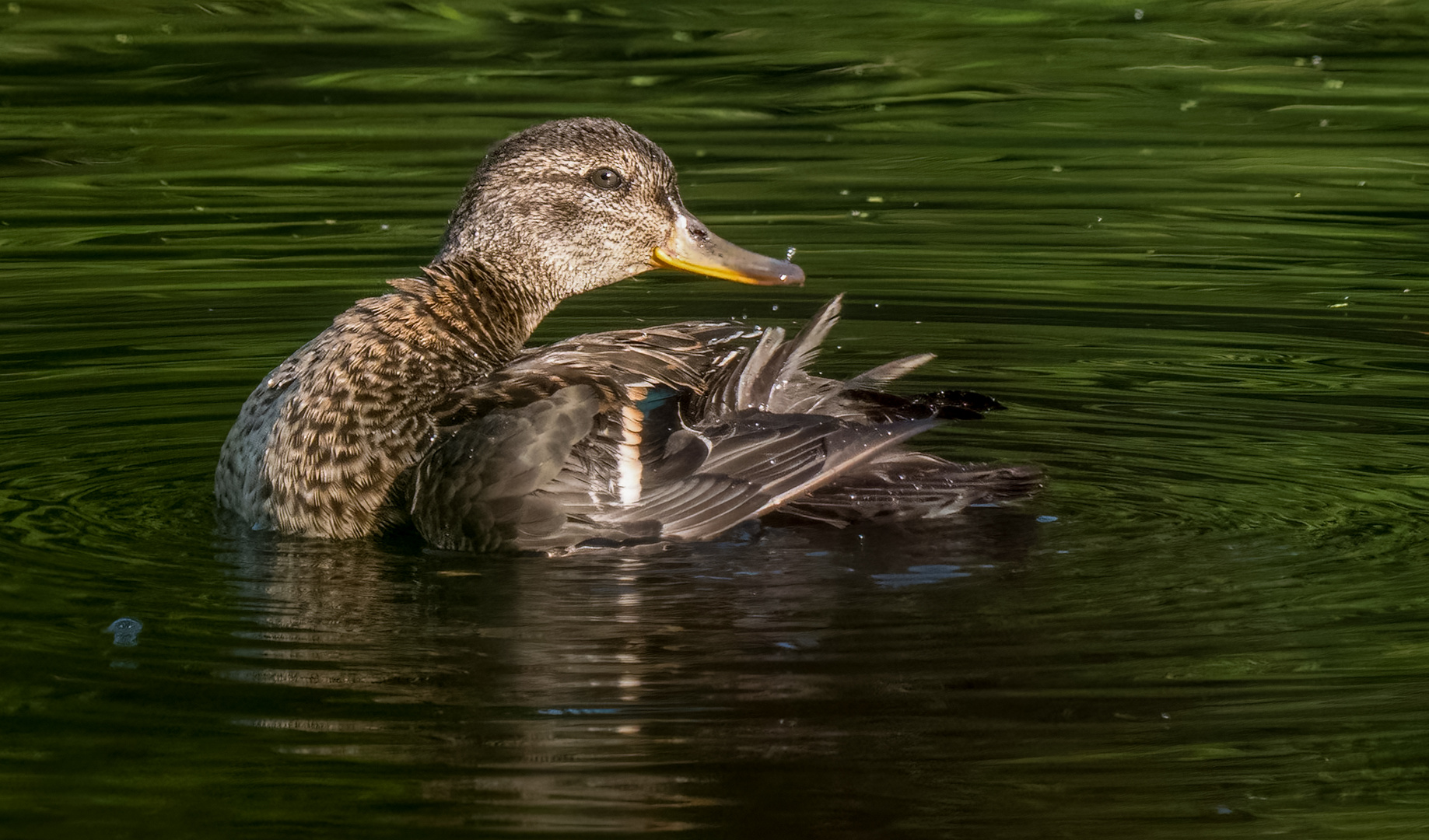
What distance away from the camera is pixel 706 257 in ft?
22.4

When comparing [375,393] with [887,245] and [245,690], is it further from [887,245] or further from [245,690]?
[887,245]

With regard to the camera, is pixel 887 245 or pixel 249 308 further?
pixel 887 245

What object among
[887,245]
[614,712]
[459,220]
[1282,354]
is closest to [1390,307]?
[1282,354]

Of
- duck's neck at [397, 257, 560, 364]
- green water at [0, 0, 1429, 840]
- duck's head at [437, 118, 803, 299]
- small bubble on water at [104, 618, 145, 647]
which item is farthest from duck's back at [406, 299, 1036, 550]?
small bubble on water at [104, 618, 145, 647]

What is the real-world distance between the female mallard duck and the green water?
152 millimetres

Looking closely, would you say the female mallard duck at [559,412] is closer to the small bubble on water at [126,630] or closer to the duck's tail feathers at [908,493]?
the duck's tail feathers at [908,493]

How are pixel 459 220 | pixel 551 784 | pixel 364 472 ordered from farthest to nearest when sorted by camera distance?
1. pixel 459 220
2. pixel 364 472
3. pixel 551 784

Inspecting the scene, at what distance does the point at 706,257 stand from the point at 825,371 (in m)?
1.31

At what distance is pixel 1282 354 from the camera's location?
812 centimetres

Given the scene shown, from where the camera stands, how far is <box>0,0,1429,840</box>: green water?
13.7 feet

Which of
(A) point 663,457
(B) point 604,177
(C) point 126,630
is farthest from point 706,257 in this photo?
(C) point 126,630

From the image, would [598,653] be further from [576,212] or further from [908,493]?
[576,212]

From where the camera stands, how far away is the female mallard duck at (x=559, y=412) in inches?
223

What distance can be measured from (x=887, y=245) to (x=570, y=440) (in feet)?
16.4
